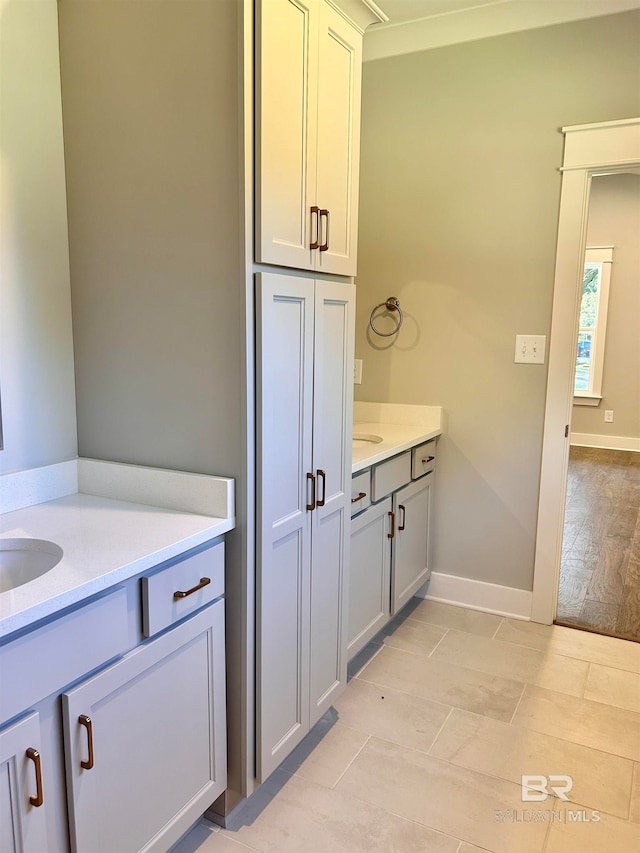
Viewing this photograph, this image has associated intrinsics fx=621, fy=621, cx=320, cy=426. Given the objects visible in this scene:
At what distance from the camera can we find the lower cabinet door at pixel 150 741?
1.21m

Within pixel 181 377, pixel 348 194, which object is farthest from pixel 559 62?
pixel 181 377

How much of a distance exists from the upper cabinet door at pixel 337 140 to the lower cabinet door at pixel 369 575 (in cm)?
96

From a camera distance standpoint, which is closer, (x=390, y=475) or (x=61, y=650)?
(x=61, y=650)

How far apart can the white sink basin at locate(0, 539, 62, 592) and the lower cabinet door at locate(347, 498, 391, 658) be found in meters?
1.10

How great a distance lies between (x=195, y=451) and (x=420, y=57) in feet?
7.69

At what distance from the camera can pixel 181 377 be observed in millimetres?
1638

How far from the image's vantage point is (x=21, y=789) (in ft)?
3.59

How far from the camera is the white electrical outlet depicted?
2.82 metres

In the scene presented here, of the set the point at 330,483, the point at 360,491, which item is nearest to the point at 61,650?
the point at 330,483

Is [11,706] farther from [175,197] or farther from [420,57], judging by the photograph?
[420,57]

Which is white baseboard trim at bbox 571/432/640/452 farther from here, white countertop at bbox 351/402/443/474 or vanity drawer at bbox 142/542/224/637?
vanity drawer at bbox 142/542/224/637

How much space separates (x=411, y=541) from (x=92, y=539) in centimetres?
173

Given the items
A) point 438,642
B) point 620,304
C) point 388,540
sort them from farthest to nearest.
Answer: point 620,304, point 438,642, point 388,540

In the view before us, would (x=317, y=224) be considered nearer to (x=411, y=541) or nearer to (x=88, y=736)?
(x=88, y=736)
